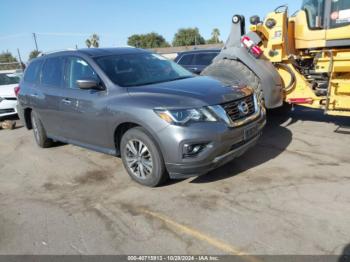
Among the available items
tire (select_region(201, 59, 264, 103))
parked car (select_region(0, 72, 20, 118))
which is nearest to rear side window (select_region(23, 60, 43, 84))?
tire (select_region(201, 59, 264, 103))

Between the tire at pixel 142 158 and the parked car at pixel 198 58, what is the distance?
17.6ft

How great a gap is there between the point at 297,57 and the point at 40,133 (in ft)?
17.0

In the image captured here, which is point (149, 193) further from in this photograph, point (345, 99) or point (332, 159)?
point (345, 99)

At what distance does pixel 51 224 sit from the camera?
3.84 meters

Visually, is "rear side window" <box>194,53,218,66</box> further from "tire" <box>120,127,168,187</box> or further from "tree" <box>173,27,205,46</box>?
"tree" <box>173,27,205,46</box>

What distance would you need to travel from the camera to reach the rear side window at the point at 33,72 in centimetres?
652

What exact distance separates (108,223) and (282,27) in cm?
464

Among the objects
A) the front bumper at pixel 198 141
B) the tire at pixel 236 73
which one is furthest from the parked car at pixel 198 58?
the front bumper at pixel 198 141

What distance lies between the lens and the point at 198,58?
32.4 feet

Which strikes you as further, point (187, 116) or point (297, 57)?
point (297, 57)

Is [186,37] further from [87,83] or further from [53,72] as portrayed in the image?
[87,83]

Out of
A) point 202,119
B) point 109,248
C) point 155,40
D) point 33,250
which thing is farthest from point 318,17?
point 155,40

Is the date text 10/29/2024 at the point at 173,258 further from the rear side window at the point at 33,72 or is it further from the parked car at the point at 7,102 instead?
the parked car at the point at 7,102

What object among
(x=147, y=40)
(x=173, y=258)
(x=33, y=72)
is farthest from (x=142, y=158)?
(x=147, y=40)
